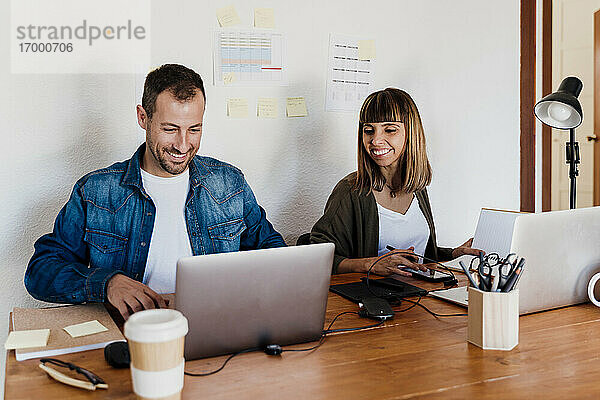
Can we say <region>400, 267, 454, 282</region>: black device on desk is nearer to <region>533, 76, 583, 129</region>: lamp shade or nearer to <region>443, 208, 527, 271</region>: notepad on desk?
<region>443, 208, 527, 271</region>: notepad on desk

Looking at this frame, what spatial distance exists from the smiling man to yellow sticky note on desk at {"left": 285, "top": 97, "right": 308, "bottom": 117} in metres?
0.59

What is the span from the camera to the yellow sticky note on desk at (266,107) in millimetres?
2483

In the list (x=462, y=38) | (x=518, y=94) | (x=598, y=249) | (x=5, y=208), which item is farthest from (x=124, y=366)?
(x=518, y=94)

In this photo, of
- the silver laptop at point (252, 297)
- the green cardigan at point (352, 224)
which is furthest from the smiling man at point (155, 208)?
the silver laptop at point (252, 297)

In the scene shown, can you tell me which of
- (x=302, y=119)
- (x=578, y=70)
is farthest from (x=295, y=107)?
(x=578, y=70)

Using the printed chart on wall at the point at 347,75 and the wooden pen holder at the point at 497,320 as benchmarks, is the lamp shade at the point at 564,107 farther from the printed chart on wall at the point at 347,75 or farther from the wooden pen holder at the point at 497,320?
the wooden pen holder at the point at 497,320

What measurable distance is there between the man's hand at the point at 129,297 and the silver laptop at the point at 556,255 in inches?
29.0

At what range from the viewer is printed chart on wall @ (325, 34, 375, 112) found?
2613mm

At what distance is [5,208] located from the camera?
84.3 inches

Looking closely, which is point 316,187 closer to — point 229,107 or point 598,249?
point 229,107

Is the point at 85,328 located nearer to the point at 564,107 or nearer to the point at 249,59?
the point at 249,59

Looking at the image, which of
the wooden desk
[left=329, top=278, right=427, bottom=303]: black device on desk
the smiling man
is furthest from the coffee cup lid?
the smiling man

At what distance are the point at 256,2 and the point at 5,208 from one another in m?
1.23

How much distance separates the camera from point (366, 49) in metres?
2.69
